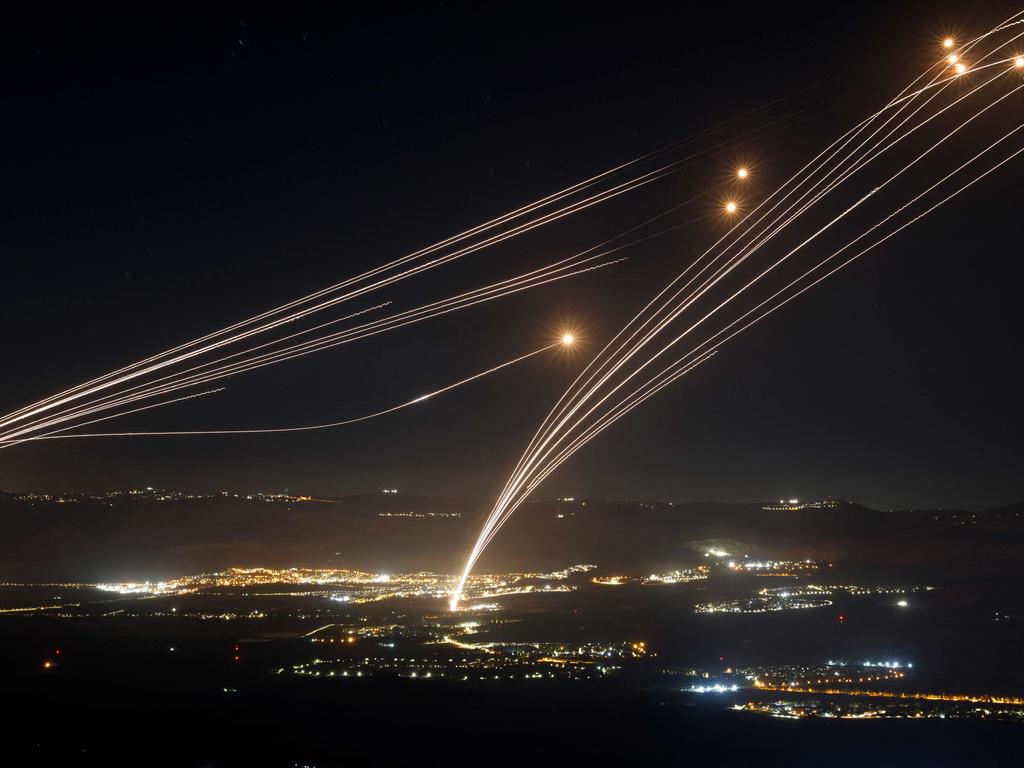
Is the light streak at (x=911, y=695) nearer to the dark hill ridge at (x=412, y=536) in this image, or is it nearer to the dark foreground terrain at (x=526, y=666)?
the dark foreground terrain at (x=526, y=666)

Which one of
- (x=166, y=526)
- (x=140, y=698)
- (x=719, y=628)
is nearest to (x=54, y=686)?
(x=140, y=698)

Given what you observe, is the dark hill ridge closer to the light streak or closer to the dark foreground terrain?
the dark foreground terrain

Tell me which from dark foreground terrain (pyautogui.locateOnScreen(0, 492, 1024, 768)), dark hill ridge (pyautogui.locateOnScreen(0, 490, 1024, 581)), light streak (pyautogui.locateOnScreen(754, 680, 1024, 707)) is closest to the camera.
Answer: dark foreground terrain (pyautogui.locateOnScreen(0, 492, 1024, 768))

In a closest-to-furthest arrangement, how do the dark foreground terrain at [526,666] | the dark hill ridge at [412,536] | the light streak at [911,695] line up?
the dark foreground terrain at [526,666], the light streak at [911,695], the dark hill ridge at [412,536]

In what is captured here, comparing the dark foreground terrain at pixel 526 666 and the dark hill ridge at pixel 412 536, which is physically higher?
the dark hill ridge at pixel 412 536

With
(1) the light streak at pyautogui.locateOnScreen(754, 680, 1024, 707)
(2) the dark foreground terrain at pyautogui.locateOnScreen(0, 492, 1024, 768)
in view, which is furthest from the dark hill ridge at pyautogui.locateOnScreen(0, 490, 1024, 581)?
(1) the light streak at pyautogui.locateOnScreen(754, 680, 1024, 707)

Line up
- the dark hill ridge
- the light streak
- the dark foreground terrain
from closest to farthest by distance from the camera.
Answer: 1. the dark foreground terrain
2. the light streak
3. the dark hill ridge

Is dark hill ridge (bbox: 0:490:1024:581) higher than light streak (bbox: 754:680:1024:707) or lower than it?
higher

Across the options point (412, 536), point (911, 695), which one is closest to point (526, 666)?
point (911, 695)

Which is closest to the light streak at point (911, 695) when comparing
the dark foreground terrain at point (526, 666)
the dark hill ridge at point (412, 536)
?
the dark foreground terrain at point (526, 666)
